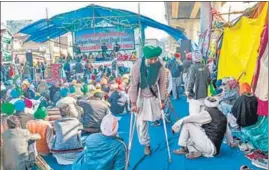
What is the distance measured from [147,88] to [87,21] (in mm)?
5335

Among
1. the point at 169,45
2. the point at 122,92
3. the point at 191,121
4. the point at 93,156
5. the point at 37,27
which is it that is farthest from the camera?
the point at 169,45

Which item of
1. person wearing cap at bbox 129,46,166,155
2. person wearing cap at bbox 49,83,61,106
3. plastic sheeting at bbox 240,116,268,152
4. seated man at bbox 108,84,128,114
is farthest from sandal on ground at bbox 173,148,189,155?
person wearing cap at bbox 49,83,61,106

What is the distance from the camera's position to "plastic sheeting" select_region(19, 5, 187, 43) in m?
8.04

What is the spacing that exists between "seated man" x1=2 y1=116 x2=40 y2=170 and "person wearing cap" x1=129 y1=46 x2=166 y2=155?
4.44 ft

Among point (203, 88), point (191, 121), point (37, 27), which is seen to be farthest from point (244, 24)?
point (37, 27)

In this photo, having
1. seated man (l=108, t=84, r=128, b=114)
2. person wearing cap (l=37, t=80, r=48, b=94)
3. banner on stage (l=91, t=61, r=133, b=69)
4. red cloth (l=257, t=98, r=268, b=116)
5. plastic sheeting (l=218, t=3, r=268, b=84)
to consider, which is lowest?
seated man (l=108, t=84, r=128, b=114)

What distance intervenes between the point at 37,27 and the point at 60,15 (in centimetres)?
91

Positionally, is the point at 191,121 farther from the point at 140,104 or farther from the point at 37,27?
the point at 37,27

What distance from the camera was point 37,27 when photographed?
28.9 feet

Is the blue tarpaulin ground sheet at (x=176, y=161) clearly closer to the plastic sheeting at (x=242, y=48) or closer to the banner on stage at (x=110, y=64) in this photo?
the plastic sheeting at (x=242, y=48)

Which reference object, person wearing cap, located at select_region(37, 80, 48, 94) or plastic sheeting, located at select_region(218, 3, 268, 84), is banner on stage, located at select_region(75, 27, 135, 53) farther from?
plastic sheeting, located at select_region(218, 3, 268, 84)

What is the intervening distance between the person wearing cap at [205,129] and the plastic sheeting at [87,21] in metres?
4.39

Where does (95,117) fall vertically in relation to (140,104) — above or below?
below

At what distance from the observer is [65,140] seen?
3.85m
